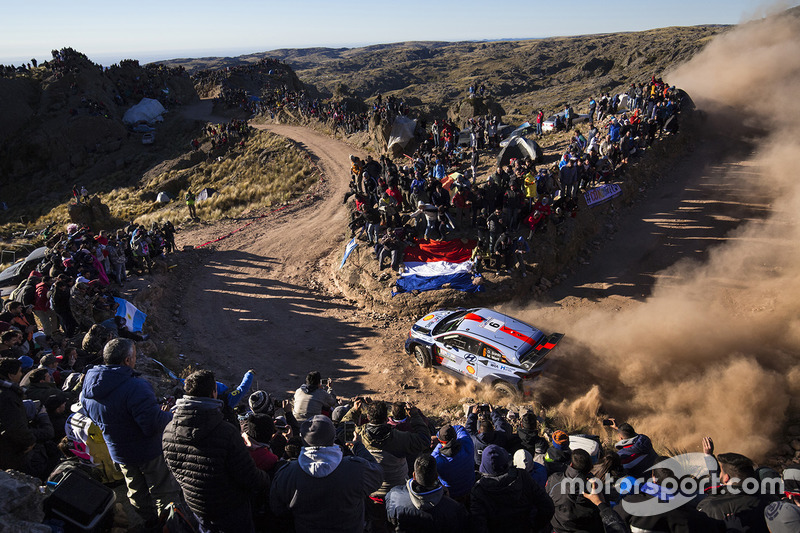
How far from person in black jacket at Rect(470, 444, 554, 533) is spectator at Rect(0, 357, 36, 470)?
4.70m

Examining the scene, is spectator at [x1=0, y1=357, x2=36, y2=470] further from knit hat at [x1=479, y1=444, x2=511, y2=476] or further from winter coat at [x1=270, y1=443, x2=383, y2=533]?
knit hat at [x1=479, y1=444, x2=511, y2=476]

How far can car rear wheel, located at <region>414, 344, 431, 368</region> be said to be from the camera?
39.5 ft

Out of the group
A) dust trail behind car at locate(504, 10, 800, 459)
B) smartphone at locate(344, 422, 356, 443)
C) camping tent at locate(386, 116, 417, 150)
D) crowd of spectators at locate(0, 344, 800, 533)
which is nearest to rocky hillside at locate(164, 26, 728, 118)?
camping tent at locate(386, 116, 417, 150)

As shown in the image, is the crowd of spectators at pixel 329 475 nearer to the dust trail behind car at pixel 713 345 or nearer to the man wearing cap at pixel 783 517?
the man wearing cap at pixel 783 517

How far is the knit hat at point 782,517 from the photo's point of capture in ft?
13.0

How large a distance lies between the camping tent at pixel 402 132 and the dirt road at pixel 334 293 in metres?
Result: 7.43

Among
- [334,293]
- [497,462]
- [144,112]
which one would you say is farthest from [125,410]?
[144,112]

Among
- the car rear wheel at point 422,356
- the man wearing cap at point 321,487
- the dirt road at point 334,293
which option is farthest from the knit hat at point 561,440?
the car rear wheel at point 422,356

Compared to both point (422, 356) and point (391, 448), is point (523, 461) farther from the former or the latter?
point (422, 356)

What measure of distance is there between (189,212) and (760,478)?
95.9 ft

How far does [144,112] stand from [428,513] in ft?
176

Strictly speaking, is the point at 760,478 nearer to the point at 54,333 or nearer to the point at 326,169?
the point at 54,333

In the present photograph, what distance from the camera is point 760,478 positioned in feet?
15.7

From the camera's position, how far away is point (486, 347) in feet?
35.2
